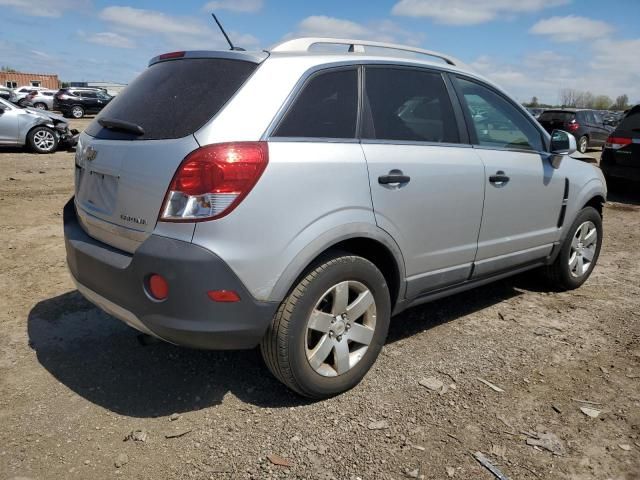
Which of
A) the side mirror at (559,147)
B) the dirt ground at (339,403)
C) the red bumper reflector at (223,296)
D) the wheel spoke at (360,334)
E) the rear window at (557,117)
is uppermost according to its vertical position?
the rear window at (557,117)

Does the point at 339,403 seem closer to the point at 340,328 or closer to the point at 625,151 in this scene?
the point at 340,328

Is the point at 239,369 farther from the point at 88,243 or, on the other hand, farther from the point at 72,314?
the point at 72,314

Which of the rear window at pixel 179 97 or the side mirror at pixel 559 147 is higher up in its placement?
the rear window at pixel 179 97

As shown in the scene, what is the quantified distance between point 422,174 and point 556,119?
17.3 meters

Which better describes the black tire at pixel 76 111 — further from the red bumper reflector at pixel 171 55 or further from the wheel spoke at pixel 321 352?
the wheel spoke at pixel 321 352

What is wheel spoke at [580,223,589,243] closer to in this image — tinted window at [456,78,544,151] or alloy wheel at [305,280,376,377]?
tinted window at [456,78,544,151]

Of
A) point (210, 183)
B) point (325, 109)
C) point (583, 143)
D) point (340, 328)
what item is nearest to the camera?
point (210, 183)

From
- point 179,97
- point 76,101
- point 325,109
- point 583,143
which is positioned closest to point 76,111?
point 76,101

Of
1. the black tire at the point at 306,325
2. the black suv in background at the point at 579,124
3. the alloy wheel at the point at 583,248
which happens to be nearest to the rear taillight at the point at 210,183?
the black tire at the point at 306,325

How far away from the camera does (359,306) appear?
2.85m

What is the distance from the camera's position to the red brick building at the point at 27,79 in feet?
188

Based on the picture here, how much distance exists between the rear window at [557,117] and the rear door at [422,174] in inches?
636

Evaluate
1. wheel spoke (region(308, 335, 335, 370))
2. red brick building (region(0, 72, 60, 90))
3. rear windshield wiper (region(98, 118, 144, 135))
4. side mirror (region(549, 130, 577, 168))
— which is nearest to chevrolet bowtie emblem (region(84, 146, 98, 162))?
rear windshield wiper (region(98, 118, 144, 135))

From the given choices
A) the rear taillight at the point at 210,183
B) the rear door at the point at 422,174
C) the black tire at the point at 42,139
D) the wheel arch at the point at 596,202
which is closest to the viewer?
the rear taillight at the point at 210,183
